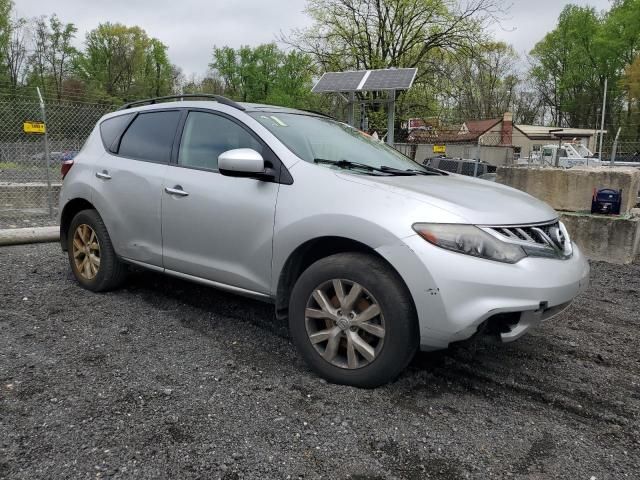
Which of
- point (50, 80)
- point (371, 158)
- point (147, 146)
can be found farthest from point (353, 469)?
point (50, 80)

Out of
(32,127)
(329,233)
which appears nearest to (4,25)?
(32,127)

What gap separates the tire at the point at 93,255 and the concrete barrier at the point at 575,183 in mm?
5690

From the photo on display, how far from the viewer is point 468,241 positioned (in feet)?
8.64

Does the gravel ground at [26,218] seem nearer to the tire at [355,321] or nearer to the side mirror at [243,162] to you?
the side mirror at [243,162]

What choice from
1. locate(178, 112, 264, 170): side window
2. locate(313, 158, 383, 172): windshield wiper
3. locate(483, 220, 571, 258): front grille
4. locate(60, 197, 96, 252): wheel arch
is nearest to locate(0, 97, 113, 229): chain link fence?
locate(60, 197, 96, 252): wheel arch

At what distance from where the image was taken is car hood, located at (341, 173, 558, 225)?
2748mm

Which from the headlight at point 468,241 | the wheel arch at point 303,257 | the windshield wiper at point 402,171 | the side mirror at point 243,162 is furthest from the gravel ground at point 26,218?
the headlight at point 468,241

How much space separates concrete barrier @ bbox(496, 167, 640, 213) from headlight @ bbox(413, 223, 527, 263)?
5112 millimetres

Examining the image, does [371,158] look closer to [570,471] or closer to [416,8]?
[570,471]

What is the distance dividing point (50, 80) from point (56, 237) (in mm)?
46049

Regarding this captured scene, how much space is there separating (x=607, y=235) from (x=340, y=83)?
6245 mm

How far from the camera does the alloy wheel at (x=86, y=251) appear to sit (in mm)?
4523

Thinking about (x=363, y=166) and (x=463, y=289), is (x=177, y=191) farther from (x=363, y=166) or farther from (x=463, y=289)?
(x=463, y=289)

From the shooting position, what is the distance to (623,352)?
3.68m
